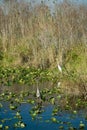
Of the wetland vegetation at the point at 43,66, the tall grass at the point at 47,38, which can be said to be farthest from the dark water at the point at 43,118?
the tall grass at the point at 47,38

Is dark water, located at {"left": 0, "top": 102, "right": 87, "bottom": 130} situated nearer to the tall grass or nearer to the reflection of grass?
the reflection of grass

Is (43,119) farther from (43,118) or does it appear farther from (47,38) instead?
(47,38)

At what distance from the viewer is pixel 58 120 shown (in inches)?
440

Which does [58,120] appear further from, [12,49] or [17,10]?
[17,10]

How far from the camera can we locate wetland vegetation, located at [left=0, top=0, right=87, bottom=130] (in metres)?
11.6

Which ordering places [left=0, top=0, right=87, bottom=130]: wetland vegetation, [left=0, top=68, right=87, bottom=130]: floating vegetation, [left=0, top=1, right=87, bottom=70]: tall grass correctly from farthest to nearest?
1. [left=0, top=1, right=87, bottom=70]: tall grass
2. [left=0, top=0, right=87, bottom=130]: wetland vegetation
3. [left=0, top=68, right=87, bottom=130]: floating vegetation

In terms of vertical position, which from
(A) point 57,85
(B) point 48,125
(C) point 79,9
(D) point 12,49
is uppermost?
(C) point 79,9

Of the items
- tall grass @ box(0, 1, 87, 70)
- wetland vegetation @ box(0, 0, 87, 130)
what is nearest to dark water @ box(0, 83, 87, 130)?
wetland vegetation @ box(0, 0, 87, 130)

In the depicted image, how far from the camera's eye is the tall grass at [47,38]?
19797 mm

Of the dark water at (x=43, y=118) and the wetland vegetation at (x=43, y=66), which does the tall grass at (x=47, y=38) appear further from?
the dark water at (x=43, y=118)

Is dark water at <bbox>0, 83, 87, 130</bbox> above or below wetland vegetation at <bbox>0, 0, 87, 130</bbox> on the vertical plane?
below

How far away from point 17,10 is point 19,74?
7.96 metres

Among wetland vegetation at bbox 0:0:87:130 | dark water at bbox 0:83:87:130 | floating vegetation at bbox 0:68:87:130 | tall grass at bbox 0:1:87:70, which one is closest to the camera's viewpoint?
dark water at bbox 0:83:87:130

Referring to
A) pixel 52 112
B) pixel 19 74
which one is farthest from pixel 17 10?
pixel 52 112
